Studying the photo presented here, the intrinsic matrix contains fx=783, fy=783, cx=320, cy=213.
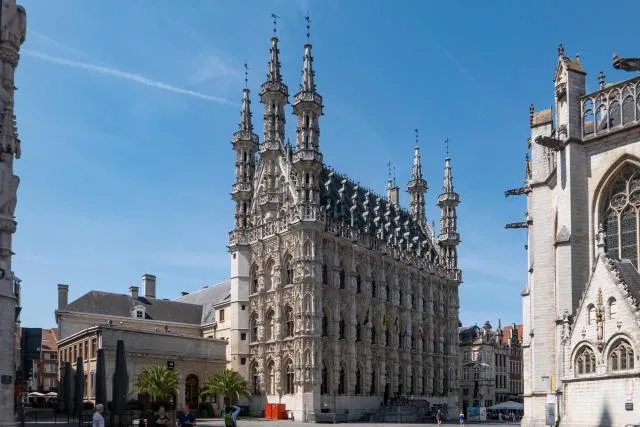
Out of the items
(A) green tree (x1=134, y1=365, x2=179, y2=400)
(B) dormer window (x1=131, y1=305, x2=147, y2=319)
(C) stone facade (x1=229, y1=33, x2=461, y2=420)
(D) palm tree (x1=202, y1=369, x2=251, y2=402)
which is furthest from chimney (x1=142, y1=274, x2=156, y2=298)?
(A) green tree (x1=134, y1=365, x2=179, y2=400)

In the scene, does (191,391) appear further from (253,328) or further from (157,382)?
(157,382)

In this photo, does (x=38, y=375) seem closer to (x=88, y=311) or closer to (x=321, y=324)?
(x=88, y=311)

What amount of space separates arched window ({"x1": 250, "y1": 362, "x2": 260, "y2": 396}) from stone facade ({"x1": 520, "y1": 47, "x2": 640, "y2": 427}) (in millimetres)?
34972

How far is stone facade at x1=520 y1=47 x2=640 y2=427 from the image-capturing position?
25953 millimetres

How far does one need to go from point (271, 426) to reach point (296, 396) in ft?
37.4

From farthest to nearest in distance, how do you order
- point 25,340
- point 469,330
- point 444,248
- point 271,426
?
1. point 469,330
2. point 444,248
3. point 271,426
4. point 25,340

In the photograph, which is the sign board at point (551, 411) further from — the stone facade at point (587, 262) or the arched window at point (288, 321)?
the arched window at point (288, 321)

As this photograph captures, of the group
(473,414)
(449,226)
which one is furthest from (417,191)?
(473,414)

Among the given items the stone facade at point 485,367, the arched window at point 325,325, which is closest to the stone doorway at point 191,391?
the arched window at point 325,325

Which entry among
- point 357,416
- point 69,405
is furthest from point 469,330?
point 69,405

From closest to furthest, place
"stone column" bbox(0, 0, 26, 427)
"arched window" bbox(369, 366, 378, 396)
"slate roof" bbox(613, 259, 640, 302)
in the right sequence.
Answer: "slate roof" bbox(613, 259, 640, 302)
"stone column" bbox(0, 0, 26, 427)
"arched window" bbox(369, 366, 378, 396)

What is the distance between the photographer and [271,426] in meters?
49.5

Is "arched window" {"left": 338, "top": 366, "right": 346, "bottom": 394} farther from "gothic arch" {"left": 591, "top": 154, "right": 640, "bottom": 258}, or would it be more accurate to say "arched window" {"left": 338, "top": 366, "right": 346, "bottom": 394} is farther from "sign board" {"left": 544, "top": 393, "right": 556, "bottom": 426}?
"gothic arch" {"left": 591, "top": 154, "right": 640, "bottom": 258}

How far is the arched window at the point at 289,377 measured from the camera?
62.4 meters
